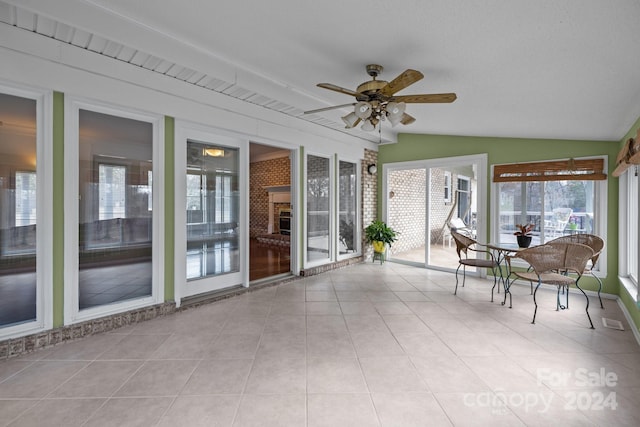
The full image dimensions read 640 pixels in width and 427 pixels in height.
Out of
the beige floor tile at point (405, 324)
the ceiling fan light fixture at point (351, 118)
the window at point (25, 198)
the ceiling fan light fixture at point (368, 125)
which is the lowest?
the beige floor tile at point (405, 324)

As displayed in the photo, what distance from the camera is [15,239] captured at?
2512 mm

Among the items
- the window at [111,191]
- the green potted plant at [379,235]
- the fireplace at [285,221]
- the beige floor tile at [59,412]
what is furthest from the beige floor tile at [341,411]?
the fireplace at [285,221]

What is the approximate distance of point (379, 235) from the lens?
20.0 feet

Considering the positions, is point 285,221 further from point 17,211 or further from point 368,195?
point 17,211

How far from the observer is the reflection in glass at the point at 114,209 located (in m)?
2.90

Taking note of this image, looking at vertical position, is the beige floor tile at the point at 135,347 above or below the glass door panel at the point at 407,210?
below

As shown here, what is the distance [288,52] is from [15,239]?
2822 millimetres

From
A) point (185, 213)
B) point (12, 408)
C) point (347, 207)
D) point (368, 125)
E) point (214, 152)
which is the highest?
point (368, 125)

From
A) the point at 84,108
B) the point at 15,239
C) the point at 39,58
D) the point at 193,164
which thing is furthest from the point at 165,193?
the point at 39,58

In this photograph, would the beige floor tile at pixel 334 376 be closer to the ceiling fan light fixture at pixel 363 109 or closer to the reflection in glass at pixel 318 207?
the ceiling fan light fixture at pixel 363 109

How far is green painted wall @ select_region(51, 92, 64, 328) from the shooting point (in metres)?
2.65

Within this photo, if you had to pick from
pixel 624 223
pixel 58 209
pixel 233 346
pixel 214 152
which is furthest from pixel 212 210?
pixel 624 223

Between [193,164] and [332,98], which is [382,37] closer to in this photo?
[332,98]

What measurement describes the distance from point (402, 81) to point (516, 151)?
11.0 ft
